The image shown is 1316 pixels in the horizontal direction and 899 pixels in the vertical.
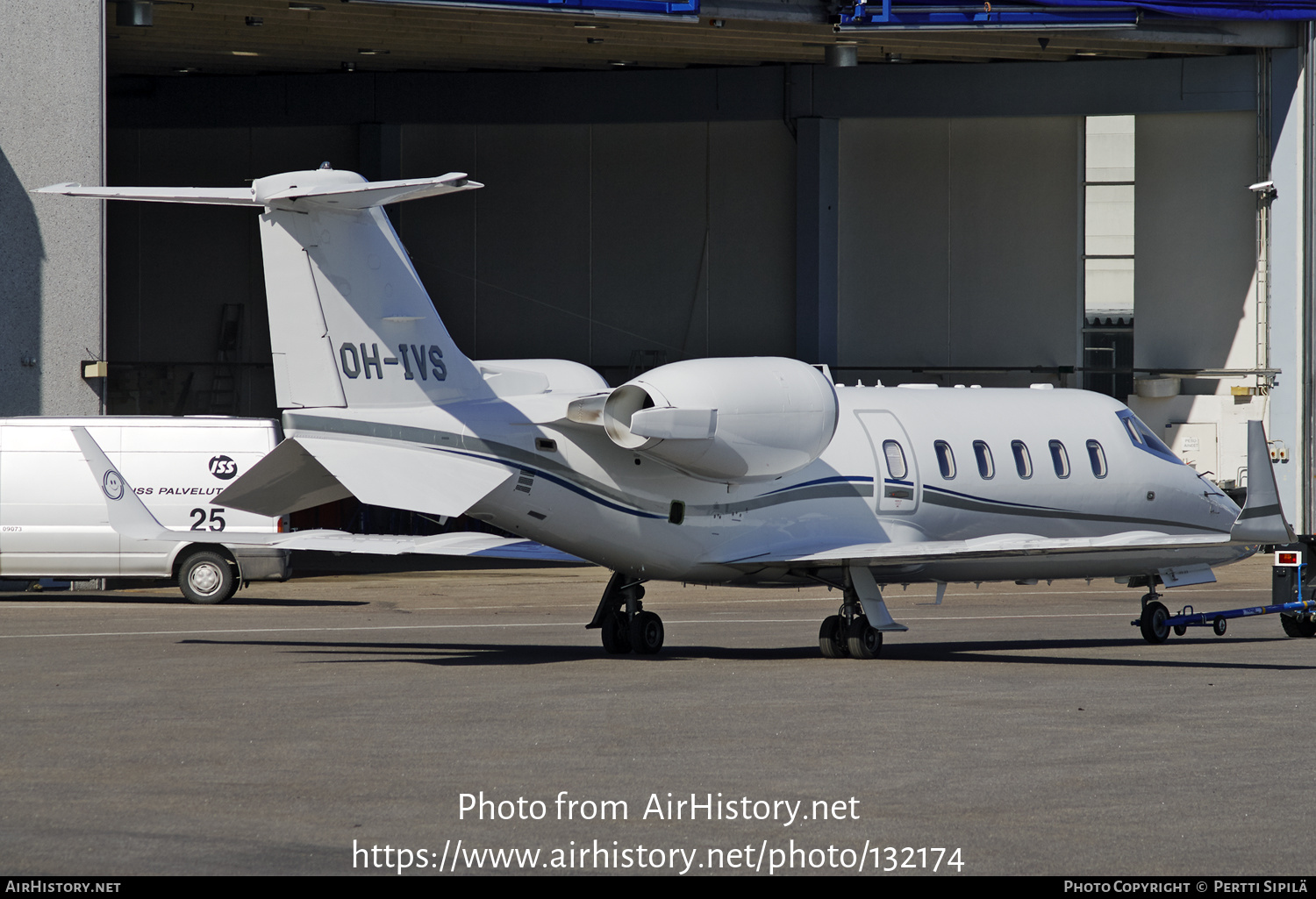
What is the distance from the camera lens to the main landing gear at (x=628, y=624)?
58.6 feet

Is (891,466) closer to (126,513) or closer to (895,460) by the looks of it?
(895,460)

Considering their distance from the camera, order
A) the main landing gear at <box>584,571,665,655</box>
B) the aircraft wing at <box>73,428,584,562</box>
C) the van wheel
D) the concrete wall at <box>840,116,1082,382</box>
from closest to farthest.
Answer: the aircraft wing at <box>73,428,584,562</box> < the main landing gear at <box>584,571,665,655</box> < the van wheel < the concrete wall at <box>840,116,1082,382</box>

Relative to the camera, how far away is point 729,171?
41656 millimetres

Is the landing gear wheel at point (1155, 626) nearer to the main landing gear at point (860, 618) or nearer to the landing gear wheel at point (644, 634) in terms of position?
the main landing gear at point (860, 618)

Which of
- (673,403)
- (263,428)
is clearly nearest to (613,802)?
(673,403)

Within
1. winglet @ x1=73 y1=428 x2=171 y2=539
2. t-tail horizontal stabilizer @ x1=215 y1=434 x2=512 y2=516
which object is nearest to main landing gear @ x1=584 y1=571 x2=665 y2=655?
t-tail horizontal stabilizer @ x1=215 y1=434 x2=512 y2=516

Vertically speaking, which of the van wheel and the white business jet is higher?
the white business jet

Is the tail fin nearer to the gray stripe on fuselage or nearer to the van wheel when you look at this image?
the gray stripe on fuselage

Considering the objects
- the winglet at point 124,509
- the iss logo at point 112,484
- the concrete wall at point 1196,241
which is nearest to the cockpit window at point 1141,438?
the winglet at point 124,509

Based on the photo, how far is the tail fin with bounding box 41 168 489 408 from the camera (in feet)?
48.5

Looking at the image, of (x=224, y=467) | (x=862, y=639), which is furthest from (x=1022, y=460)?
(x=224, y=467)

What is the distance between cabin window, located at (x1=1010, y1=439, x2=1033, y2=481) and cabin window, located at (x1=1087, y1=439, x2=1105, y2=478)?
3.35 ft

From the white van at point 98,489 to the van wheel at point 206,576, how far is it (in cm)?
22

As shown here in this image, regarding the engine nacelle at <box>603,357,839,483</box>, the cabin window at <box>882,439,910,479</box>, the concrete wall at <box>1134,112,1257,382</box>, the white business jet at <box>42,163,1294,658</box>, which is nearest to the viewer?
the white business jet at <box>42,163,1294,658</box>
